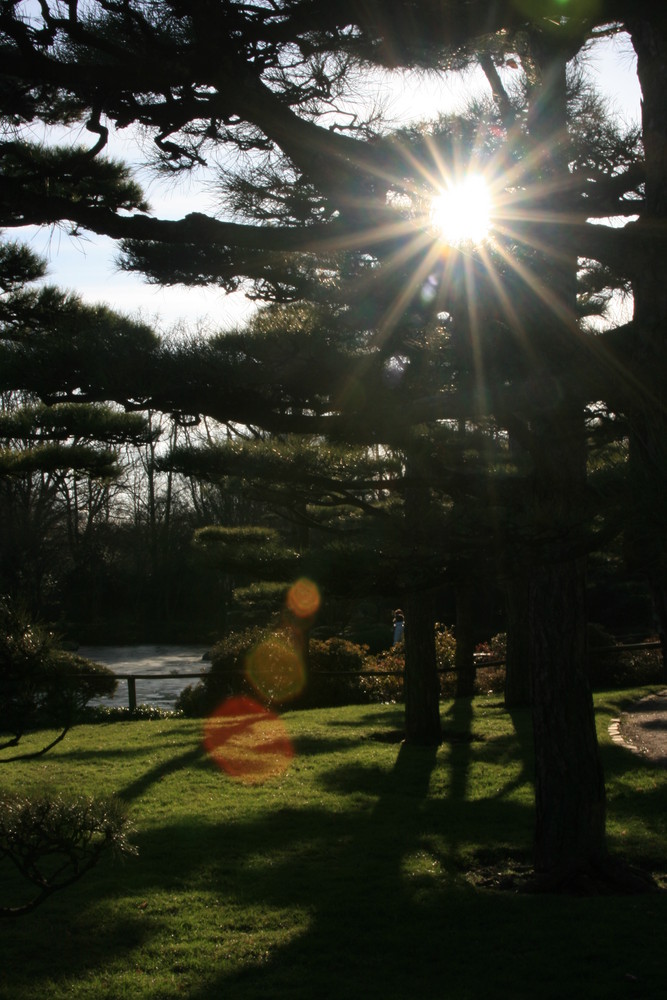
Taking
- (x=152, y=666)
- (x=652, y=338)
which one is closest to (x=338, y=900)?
(x=652, y=338)

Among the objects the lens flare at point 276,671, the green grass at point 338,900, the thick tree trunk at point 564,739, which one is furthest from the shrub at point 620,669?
the thick tree trunk at point 564,739

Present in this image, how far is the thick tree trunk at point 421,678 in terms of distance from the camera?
12.0 metres

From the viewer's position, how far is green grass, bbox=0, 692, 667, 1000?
470cm

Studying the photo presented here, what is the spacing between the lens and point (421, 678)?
1201cm

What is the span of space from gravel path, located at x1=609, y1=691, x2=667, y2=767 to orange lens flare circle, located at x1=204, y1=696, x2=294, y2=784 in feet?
13.6

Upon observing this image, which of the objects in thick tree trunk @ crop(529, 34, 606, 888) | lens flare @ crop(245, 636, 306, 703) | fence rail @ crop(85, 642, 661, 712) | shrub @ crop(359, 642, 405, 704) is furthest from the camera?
shrub @ crop(359, 642, 405, 704)

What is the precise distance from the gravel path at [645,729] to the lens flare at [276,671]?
6.05 meters

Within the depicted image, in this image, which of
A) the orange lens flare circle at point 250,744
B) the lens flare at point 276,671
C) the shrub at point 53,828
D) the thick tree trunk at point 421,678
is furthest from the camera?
the lens flare at point 276,671

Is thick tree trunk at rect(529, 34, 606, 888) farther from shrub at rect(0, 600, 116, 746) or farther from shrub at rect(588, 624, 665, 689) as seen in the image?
shrub at rect(588, 624, 665, 689)

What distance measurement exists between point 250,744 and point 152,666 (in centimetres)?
1868

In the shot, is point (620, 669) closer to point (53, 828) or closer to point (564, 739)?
point (564, 739)

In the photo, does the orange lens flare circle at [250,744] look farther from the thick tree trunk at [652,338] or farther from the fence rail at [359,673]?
the thick tree trunk at [652,338]

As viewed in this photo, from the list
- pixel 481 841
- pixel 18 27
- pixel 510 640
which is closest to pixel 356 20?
pixel 18 27

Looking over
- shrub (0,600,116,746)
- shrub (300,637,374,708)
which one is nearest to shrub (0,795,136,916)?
shrub (0,600,116,746)
